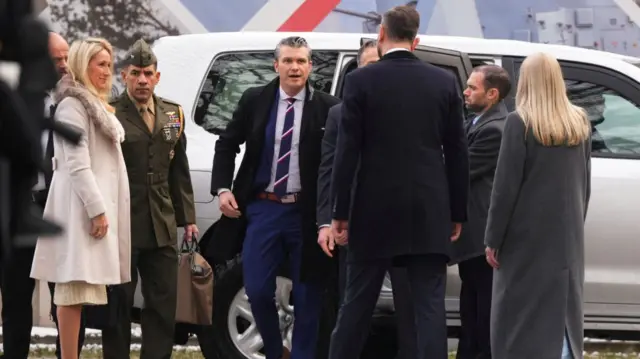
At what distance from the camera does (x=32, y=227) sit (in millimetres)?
1586

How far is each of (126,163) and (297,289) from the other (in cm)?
106

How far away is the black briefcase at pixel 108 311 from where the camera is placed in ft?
21.1

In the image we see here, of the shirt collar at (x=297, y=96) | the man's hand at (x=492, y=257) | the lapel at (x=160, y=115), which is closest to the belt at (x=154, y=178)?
the lapel at (x=160, y=115)

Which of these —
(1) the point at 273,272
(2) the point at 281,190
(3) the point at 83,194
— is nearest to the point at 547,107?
(2) the point at 281,190

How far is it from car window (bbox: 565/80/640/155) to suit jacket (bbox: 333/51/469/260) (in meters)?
1.82

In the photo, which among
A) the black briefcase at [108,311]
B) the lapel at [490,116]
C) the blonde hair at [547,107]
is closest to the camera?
the blonde hair at [547,107]

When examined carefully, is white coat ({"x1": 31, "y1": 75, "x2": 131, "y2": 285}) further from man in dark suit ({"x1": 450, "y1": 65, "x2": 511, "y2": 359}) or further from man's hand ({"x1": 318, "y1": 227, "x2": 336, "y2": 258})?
man in dark suit ({"x1": 450, "y1": 65, "x2": 511, "y2": 359})

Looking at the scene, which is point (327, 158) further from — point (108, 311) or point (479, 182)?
point (108, 311)

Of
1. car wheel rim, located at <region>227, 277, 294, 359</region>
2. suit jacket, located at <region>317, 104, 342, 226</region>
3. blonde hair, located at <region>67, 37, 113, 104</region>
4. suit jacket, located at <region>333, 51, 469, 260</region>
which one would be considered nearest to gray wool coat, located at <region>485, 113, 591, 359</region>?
suit jacket, located at <region>333, 51, 469, 260</region>

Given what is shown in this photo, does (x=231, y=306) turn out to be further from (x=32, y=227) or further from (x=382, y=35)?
(x=32, y=227)

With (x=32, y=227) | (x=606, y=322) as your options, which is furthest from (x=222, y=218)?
(x=32, y=227)

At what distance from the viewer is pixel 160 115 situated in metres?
6.69

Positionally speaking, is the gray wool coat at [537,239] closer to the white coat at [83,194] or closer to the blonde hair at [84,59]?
the white coat at [83,194]

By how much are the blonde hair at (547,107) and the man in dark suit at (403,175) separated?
314 mm
